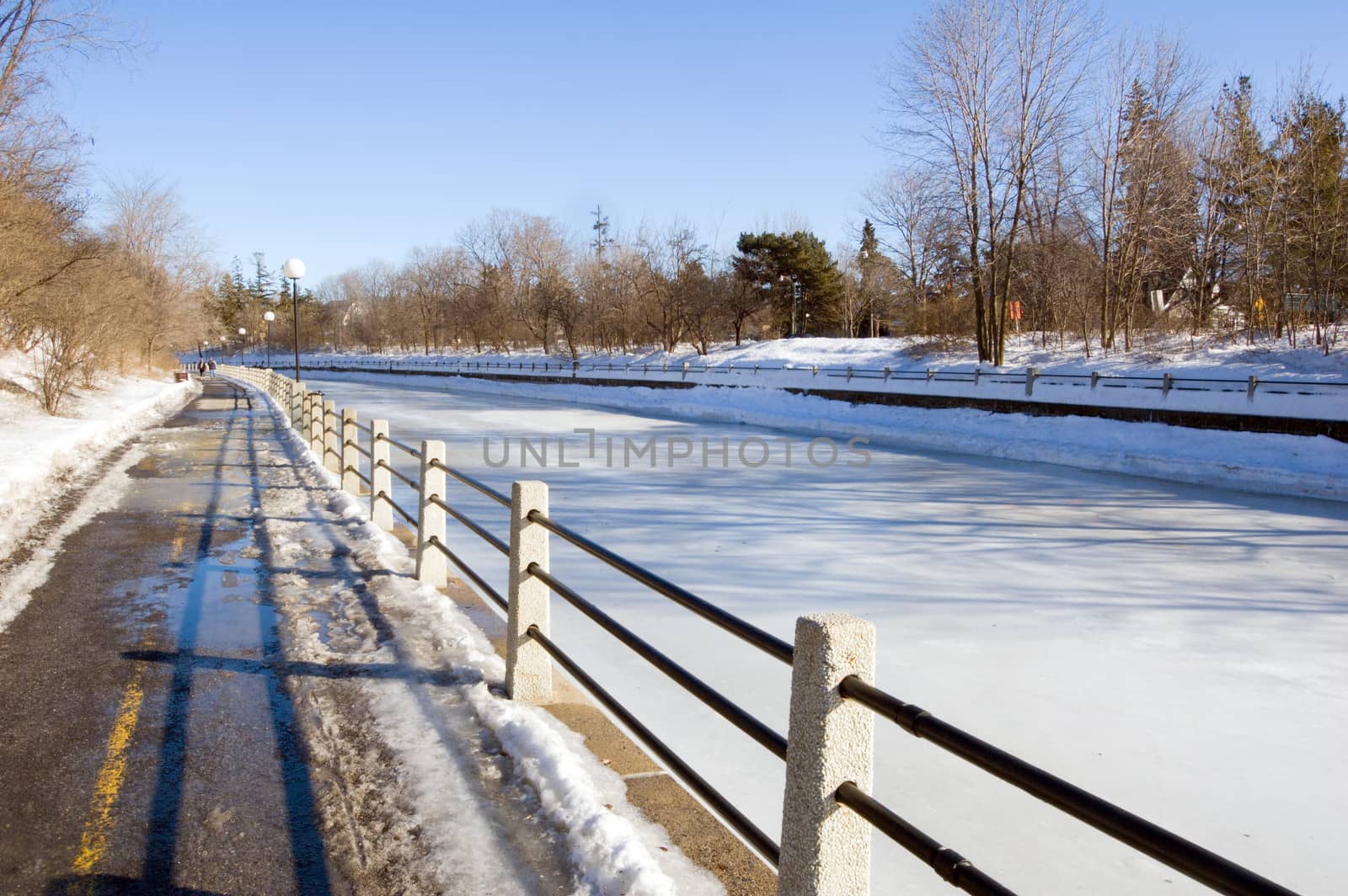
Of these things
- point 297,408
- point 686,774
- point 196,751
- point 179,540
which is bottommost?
point 196,751

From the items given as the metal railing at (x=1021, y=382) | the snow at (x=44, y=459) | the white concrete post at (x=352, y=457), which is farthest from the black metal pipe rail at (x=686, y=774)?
the metal railing at (x=1021, y=382)

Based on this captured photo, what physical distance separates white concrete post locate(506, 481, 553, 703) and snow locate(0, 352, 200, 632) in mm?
4243

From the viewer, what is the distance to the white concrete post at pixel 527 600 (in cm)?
474

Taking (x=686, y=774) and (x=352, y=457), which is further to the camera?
(x=352, y=457)

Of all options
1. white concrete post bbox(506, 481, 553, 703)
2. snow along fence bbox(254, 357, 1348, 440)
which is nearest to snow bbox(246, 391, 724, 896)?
white concrete post bbox(506, 481, 553, 703)

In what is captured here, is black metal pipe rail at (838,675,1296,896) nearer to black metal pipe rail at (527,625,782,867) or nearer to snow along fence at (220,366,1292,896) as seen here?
A: snow along fence at (220,366,1292,896)

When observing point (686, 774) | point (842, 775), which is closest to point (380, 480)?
point (686, 774)

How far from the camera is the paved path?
11.2 feet

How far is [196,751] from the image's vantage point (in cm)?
446

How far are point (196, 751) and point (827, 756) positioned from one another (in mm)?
3664

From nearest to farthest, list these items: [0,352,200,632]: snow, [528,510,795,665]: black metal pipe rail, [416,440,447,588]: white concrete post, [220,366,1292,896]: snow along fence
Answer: [220,366,1292,896]: snow along fence < [528,510,795,665]: black metal pipe rail < [416,440,447,588]: white concrete post < [0,352,200,632]: snow

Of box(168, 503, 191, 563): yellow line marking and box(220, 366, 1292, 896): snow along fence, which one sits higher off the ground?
box(220, 366, 1292, 896): snow along fence

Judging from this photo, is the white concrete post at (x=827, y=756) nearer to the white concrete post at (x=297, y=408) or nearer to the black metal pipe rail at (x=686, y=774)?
the black metal pipe rail at (x=686, y=774)

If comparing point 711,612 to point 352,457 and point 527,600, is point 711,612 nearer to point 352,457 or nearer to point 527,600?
point 527,600
